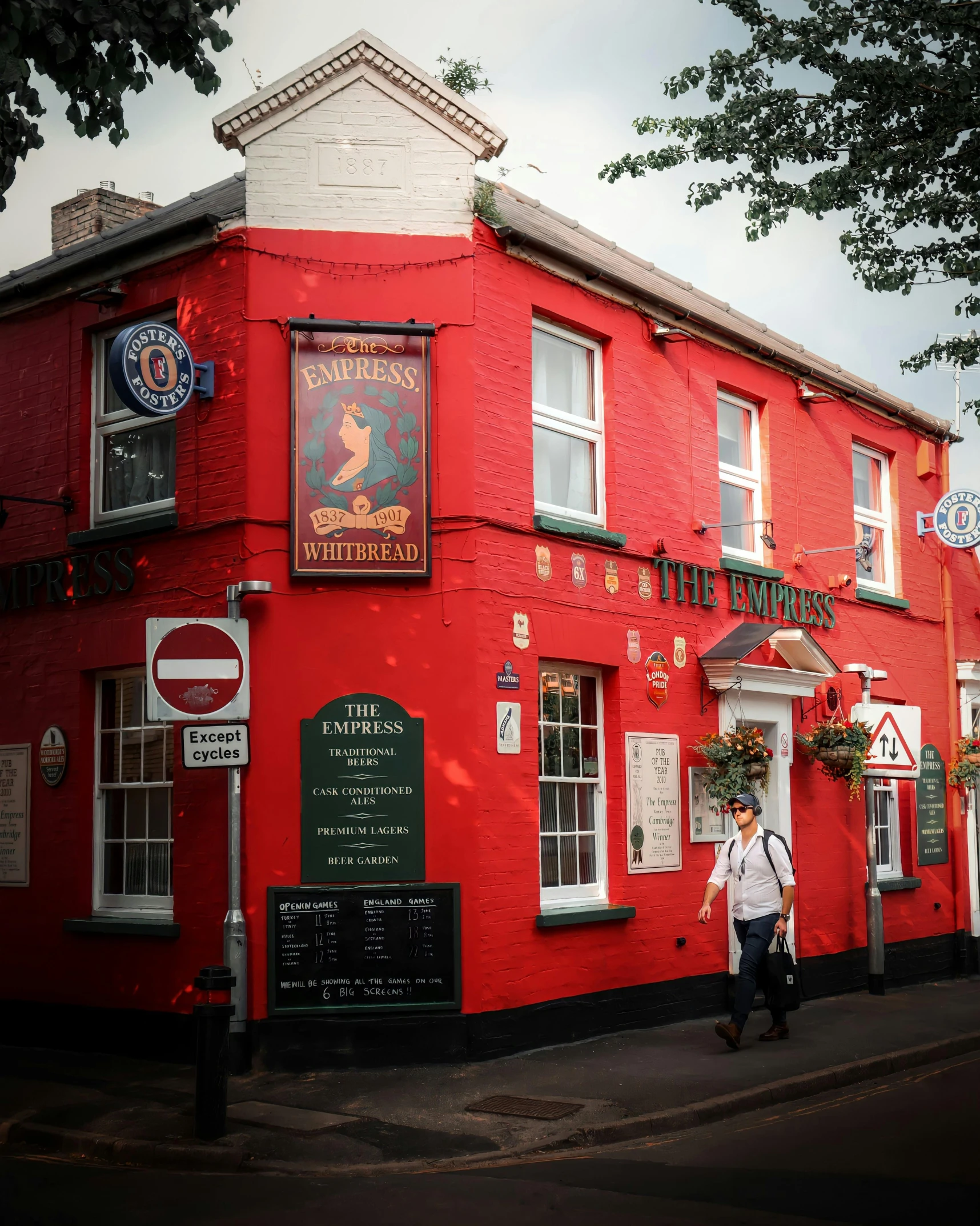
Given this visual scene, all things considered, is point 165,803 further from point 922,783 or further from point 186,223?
point 922,783

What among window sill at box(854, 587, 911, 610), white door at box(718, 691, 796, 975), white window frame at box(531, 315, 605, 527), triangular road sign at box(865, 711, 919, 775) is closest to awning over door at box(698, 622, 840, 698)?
white door at box(718, 691, 796, 975)

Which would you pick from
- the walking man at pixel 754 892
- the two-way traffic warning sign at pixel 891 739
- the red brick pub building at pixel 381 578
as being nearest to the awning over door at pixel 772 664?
the red brick pub building at pixel 381 578

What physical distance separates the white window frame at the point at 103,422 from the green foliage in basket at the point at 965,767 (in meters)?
10.8

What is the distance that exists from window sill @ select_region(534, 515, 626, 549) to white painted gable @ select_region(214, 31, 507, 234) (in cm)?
253

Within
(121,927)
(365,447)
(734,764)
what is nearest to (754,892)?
(734,764)

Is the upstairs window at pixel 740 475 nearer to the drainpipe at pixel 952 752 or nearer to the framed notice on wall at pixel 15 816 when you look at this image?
the drainpipe at pixel 952 752

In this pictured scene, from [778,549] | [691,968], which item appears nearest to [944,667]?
[778,549]

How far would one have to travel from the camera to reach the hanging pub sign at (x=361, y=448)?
34.5 ft

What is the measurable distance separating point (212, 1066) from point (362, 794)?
281cm

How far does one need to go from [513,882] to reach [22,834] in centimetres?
454

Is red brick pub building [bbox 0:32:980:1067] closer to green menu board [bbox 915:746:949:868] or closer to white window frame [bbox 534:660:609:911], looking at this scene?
white window frame [bbox 534:660:609:911]

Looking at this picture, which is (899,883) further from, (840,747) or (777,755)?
(777,755)

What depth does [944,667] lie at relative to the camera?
57.2ft

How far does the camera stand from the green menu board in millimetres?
16500
